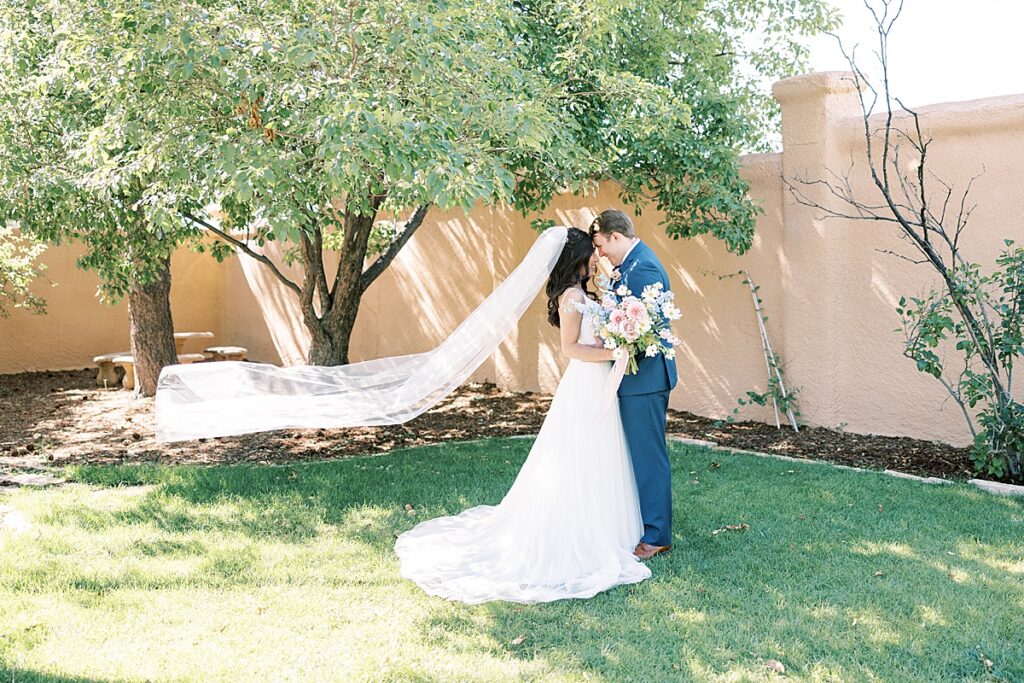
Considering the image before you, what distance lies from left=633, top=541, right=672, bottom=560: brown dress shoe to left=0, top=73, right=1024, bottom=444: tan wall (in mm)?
3292

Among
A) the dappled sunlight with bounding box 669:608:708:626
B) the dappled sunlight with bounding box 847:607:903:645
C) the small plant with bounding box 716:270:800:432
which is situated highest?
the small plant with bounding box 716:270:800:432

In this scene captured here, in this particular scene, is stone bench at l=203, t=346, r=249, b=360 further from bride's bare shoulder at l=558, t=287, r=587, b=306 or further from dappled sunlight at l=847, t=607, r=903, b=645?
Result: dappled sunlight at l=847, t=607, r=903, b=645

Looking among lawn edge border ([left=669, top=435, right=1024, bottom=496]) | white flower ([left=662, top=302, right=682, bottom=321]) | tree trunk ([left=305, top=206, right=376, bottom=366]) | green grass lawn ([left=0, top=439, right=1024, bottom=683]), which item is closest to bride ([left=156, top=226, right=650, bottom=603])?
green grass lawn ([left=0, top=439, right=1024, bottom=683])

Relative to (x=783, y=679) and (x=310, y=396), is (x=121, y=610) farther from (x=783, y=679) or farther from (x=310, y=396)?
(x=783, y=679)

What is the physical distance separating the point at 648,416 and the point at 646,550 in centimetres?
70

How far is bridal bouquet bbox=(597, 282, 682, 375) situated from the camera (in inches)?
184

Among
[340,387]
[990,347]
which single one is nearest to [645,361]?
[340,387]

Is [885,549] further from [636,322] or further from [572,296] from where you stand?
[572,296]

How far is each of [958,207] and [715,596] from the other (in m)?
4.07

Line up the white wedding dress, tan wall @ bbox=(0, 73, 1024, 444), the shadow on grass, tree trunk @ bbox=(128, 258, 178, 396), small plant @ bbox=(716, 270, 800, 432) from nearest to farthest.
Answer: the shadow on grass
the white wedding dress
tan wall @ bbox=(0, 73, 1024, 444)
small plant @ bbox=(716, 270, 800, 432)
tree trunk @ bbox=(128, 258, 178, 396)

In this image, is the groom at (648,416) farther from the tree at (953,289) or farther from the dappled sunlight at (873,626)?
the tree at (953,289)

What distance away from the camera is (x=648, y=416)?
5.01 meters

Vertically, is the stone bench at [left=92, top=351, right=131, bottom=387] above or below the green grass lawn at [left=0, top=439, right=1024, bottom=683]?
above

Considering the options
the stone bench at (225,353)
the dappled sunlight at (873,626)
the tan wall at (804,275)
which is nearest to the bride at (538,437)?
the dappled sunlight at (873,626)
